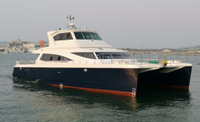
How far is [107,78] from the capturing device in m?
17.1

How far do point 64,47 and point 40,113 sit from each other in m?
8.59

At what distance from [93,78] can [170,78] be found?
695 cm

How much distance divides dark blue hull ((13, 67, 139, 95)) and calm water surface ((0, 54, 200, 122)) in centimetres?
63

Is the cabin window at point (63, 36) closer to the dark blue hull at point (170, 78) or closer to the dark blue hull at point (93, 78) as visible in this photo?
the dark blue hull at point (93, 78)

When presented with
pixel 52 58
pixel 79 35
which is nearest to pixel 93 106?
pixel 52 58

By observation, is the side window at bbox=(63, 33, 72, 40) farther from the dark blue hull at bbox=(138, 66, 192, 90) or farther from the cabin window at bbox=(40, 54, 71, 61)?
the dark blue hull at bbox=(138, 66, 192, 90)

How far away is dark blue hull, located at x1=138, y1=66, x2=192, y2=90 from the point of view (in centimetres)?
1925

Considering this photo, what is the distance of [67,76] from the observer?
1938cm

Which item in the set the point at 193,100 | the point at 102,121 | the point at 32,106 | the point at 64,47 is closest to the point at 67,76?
the point at 64,47

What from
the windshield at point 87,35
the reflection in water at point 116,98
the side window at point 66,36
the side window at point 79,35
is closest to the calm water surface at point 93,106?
the reflection in water at point 116,98

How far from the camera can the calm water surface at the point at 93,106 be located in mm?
12938

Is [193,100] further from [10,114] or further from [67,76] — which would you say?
[10,114]

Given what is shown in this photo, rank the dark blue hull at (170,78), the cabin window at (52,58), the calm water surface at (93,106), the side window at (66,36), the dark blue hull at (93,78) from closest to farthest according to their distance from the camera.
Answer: the calm water surface at (93,106) < the dark blue hull at (93,78) < the dark blue hull at (170,78) < the cabin window at (52,58) < the side window at (66,36)

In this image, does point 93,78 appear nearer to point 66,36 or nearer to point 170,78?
point 66,36
